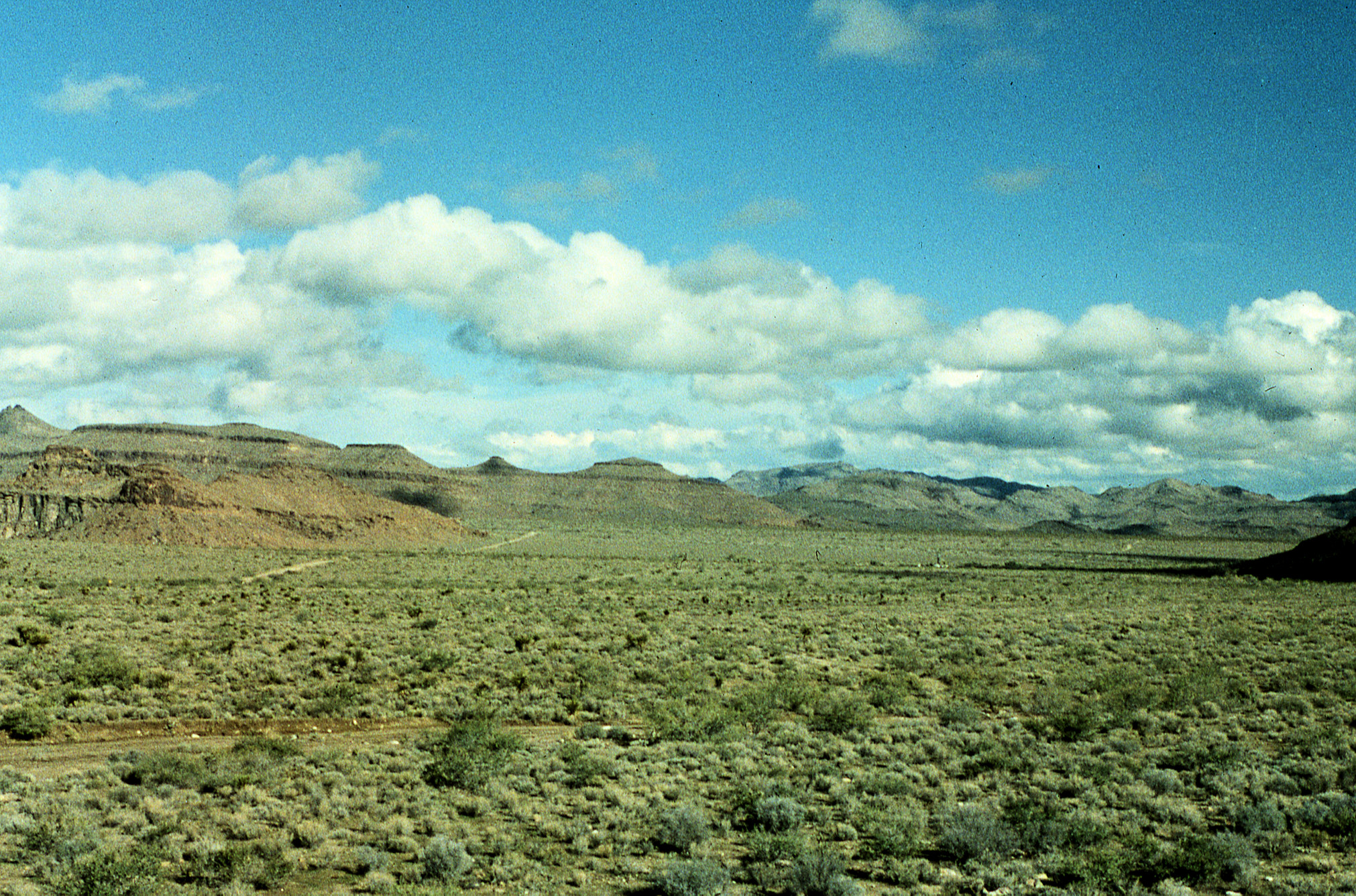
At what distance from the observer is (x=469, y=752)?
1427 cm

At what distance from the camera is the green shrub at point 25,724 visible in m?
15.9

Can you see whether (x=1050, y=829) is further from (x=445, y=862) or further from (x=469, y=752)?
(x=469, y=752)

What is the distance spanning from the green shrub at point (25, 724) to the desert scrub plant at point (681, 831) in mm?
11564

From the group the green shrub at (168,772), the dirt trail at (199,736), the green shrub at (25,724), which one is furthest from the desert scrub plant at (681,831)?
the green shrub at (25,724)

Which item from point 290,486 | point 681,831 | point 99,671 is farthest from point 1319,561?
point 290,486

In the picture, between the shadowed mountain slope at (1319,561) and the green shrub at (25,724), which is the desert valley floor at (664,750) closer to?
the green shrub at (25,724)

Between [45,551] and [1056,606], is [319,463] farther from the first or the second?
[1056,606]

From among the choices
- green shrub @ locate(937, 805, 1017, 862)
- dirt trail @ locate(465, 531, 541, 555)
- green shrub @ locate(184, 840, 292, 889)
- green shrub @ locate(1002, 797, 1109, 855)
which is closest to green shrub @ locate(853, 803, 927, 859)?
green shrub @ locate(937, 805, 1017, 862)

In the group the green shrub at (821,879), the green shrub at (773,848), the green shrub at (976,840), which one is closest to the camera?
the green shrub at (821,879)

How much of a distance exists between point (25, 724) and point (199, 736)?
8.84ft

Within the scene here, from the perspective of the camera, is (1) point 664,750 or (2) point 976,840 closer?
(2) point 976,840

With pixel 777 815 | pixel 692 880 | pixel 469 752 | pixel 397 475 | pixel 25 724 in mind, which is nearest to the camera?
pixel 692 880

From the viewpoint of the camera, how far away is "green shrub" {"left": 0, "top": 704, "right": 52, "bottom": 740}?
1588 cm

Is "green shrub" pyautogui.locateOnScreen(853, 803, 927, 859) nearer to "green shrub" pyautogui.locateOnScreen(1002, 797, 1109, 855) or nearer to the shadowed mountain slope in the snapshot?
"green shrub" pyautogui.locateOnScreen(1002, 797, 1109, 855)
